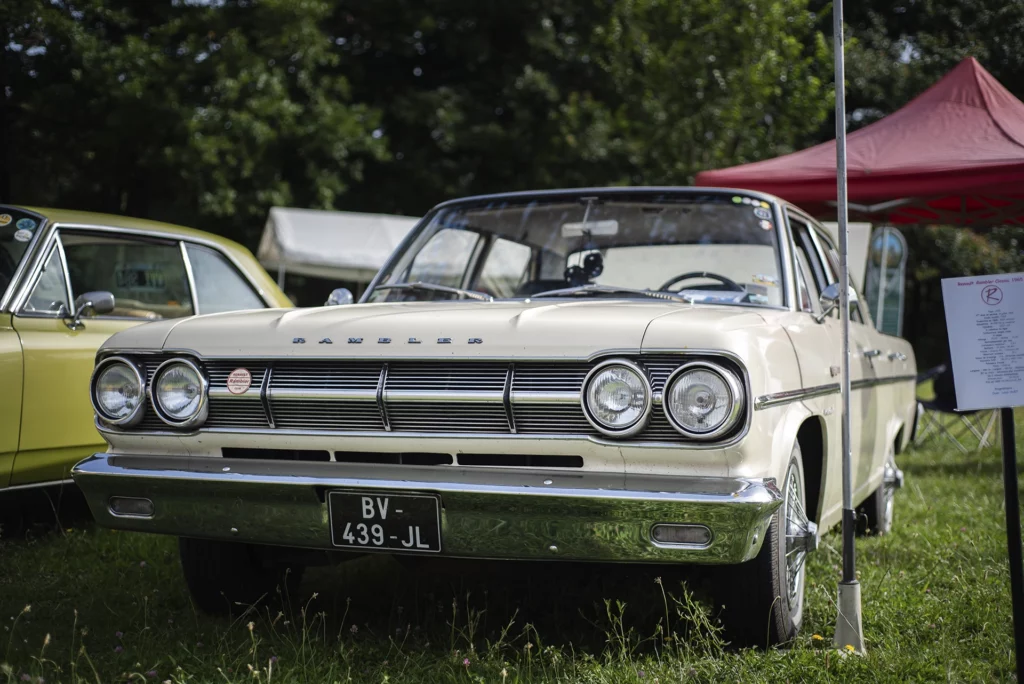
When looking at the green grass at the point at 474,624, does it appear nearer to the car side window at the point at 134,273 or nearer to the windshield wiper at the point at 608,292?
the windshield wiper at the point at 608,292

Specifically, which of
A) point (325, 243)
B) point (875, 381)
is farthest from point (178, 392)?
point (325, 243)

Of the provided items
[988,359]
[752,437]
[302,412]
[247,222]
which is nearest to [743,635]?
[752,437]

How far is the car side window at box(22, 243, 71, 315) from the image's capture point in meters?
4.77

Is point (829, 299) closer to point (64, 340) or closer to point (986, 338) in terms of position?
point (986, 338)

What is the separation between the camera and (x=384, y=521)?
294 centimetres

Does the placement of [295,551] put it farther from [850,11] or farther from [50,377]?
[850,11]

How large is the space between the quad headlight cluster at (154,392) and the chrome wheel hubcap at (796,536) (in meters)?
1.89

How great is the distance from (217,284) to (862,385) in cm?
354

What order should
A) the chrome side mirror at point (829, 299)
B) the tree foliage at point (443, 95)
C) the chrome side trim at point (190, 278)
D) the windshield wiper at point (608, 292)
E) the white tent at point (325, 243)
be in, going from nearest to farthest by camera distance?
1. the windshield wiper at point (608, 292)
2. the chrome side mirror at point (829, 299)
3. the chrome side trim at point (190, 278)
4. the tree foliage at point (443, 95)
5. the white tent at point (325, 243)

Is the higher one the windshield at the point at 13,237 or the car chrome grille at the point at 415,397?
the windshield at the point at 13,237

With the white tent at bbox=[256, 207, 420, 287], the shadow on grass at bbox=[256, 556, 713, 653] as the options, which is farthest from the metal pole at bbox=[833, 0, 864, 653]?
the white tent at bbox=[256, 207, 420, 287]

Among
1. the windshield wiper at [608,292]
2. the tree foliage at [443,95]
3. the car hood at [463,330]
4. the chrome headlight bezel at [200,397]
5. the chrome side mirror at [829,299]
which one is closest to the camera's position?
the car hood at [463,330]

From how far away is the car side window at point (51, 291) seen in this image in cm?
477

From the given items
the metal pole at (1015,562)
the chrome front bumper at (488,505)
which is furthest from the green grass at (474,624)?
the chrome front bumper at (488,505)
